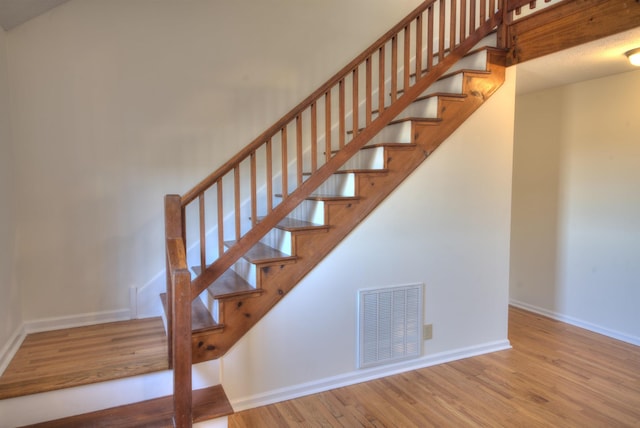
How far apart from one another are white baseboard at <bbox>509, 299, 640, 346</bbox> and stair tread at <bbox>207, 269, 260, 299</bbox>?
3.31m

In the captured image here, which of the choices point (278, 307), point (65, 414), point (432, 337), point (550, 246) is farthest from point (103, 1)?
point (550, 246)

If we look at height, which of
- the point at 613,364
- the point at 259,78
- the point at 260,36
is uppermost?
the point at 260,36

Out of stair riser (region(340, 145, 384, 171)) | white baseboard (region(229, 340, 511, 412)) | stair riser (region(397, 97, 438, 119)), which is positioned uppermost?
stair riser (region(397, 97, 438, 119))

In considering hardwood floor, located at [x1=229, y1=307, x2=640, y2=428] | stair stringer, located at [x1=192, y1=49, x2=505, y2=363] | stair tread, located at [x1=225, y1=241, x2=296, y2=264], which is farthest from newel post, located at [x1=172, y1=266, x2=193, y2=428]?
stair tread, located at [x1=225, y1=241, x2=296, y2=264]

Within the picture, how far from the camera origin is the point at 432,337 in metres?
3.11

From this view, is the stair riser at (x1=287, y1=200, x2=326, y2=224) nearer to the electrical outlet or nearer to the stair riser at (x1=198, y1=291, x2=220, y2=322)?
the stair riser at (x1=198, y1=291, x2=220, y2=322)

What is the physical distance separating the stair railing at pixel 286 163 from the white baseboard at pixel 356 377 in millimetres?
614

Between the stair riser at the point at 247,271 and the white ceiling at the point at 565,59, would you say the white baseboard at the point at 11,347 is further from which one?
the white ceiling at the point at 565,59

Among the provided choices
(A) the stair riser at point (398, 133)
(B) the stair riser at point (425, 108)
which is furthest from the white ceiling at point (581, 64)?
(A) the stair riser at point (398, 133)

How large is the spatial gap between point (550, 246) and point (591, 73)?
1709 millimetres

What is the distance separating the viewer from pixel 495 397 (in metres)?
2.63

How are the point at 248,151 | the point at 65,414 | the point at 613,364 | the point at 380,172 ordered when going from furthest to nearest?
the point at 613,364 → the point at 380,172 → the point at 248,151 → the point at 65,414

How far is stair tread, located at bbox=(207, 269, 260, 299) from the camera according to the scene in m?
2.42

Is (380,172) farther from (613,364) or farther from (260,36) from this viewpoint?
(613,364)
